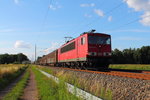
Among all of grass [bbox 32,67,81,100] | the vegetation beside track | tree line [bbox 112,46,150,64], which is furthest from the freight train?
tree line [bbox 112,46,150,64]

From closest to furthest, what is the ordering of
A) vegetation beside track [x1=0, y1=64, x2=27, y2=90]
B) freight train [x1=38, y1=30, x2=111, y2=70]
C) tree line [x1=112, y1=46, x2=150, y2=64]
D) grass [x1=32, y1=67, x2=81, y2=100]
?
1. grass [x1=32, y1=67, x2=81, y2=100]
2. vegetation beside track [x1=0, y1=64, x2=27, y2=90]
3. freight train [x1=38, y1=30, x2=111, y2=70]
4. tree line [x1=112, y1=46, x2=150, y2=64]

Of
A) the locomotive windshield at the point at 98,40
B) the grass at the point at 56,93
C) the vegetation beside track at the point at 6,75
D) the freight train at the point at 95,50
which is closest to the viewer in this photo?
the grass at the point at 56,93

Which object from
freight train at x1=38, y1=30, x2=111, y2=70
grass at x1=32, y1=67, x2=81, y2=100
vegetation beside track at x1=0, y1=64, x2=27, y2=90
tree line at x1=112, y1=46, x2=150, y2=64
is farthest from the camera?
tree line at x1=112, y1=46, x2=150, y2=64

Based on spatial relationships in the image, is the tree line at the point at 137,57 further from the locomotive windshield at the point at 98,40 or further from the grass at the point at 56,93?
the grass at the point at 56,93

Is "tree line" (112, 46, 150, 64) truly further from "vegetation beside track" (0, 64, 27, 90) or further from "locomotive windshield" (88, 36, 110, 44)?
"locomotive windshield" (88, 36, 110, 44)

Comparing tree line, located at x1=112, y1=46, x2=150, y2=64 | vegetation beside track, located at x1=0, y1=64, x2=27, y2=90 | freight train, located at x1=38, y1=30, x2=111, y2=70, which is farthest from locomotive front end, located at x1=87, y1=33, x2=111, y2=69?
tree line, located at x1=112, y1=46, x2=150, y2=64

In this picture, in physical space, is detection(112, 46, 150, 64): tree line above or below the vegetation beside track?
above

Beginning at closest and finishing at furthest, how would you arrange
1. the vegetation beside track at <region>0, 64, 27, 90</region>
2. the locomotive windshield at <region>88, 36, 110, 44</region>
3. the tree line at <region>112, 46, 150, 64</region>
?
the vegetation beside track at <region>0, 64, 27, 90</region>, the locomotive windshield at <region>88, 36, 110, 44</region>, the tree line at <region>112, 46, 150, 64</region>

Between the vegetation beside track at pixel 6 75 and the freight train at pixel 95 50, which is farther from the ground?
the freight train at pixel 95 50

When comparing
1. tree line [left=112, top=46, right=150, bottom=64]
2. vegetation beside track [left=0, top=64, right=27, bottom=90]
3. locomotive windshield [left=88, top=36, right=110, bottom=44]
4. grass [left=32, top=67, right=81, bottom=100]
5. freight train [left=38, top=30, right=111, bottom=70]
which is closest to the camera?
grass [left=32, top=67, right=81, bottom=100]

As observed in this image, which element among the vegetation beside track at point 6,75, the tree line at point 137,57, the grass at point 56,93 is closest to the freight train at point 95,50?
the vegetation beside track at point 6,75

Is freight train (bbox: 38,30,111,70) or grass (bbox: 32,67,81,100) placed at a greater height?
freight train (bbox: 38,30,111,70)

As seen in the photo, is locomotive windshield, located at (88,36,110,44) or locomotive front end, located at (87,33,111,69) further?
locomotive windshield, located at (88,36,110,44)

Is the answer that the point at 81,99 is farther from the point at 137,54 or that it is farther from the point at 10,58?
the point at 10,58
